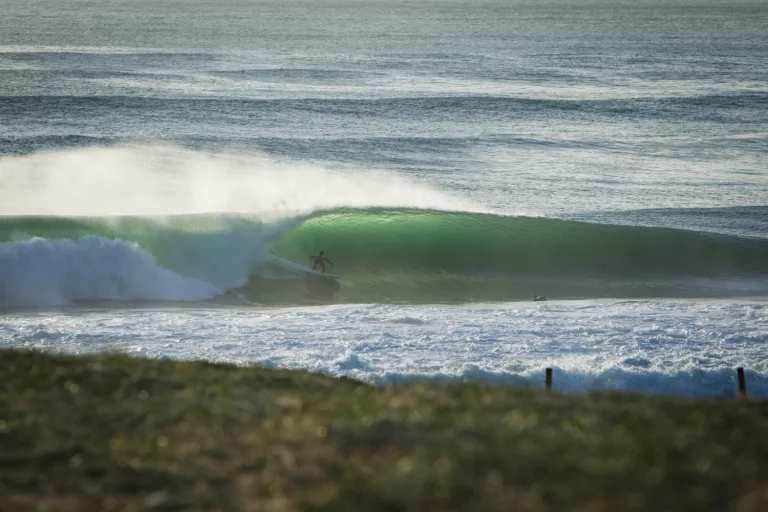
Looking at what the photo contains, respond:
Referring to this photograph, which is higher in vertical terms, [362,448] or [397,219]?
[397,219]

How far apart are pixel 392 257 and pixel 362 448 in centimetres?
1636

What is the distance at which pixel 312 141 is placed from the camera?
34.7 m

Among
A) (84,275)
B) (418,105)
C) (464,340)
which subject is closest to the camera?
(464,340)

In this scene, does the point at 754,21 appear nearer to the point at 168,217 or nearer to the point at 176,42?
the point at 176,42

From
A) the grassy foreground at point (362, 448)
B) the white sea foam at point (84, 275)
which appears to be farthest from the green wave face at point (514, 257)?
the grassy foreground at point (362, 448)

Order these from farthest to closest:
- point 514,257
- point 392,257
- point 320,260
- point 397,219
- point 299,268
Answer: point 397,219 < point 514,257 < point 392,257 < point 320,260 < point 299,268

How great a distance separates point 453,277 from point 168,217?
6.54 m

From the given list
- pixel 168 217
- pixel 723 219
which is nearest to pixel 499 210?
pixel 723 219

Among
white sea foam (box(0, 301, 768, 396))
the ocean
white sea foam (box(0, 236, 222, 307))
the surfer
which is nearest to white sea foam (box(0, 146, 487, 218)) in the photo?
the ocean

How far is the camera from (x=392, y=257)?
70.2ft

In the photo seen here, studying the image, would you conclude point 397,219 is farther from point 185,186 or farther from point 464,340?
point 464,340

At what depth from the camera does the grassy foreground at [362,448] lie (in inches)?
171

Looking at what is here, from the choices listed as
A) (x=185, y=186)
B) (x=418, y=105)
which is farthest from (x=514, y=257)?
(x=418, y=105)

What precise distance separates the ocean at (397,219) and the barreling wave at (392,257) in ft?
0.22
